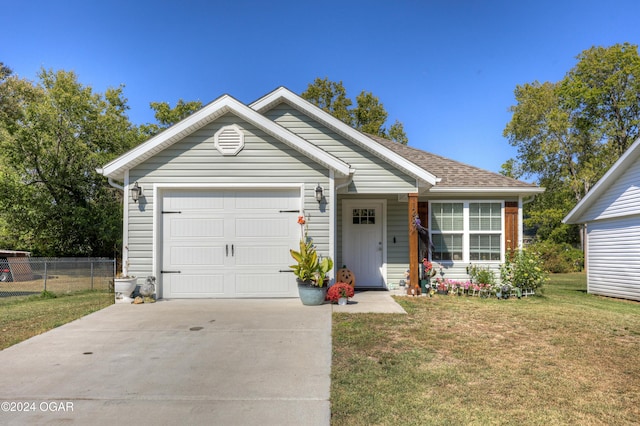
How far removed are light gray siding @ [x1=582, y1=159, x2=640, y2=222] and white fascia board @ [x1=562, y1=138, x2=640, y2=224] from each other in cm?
10

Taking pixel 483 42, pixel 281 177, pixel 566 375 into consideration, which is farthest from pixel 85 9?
pixel 566 375

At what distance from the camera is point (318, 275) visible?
7.54 metres

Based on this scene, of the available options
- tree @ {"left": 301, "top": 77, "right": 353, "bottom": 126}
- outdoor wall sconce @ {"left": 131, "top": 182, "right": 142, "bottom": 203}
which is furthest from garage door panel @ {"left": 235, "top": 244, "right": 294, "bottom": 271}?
tree @ {"left": 301, "top": 77, "right": 353, "bottom": 126}

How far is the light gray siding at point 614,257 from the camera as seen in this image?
9.91 metres

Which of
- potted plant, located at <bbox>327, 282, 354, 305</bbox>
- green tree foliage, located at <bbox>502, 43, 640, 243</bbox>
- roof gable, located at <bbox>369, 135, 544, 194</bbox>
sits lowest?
potted plant, located at <bbox>327, 282, 354, 305</bbox>

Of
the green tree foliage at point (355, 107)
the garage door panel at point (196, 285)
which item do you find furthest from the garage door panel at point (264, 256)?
the green tree foliage at point (355, 107)

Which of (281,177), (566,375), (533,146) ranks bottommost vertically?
(566,375)

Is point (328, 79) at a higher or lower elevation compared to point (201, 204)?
higher

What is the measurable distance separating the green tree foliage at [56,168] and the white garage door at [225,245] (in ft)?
37.3

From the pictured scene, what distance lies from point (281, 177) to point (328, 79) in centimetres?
2015

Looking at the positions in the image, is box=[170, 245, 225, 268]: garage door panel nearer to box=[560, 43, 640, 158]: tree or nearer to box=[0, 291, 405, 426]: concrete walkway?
box=[0, 291, 405, 426]: concrete walkway

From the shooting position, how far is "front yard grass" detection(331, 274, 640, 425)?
10.5 feet

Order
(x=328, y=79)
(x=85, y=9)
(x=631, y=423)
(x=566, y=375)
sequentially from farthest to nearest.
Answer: (x=328, y=79), (x=85, y=9), (x=566, y=375), (x=631, y=423)

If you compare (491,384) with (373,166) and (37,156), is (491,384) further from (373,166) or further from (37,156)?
(37,156)
